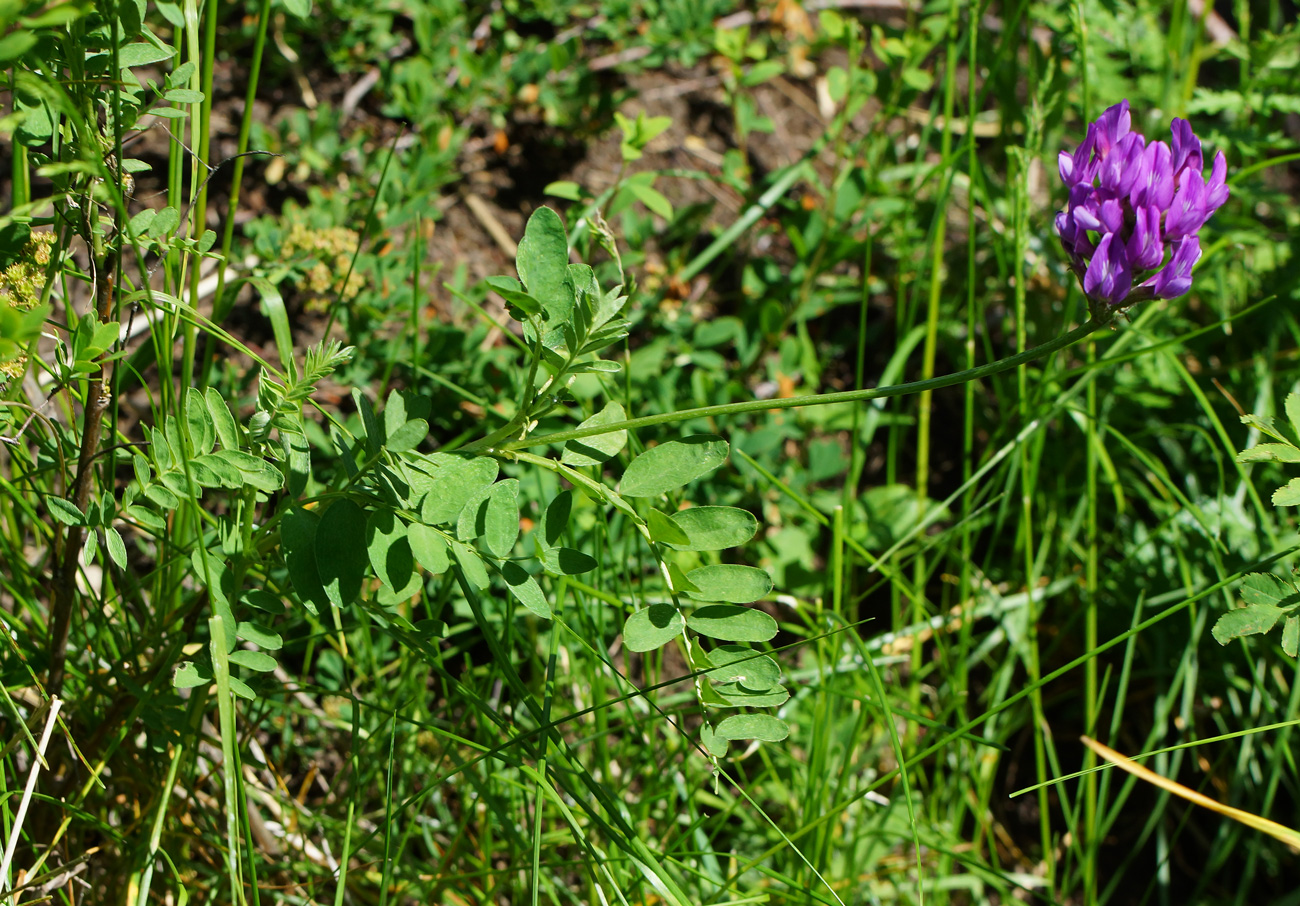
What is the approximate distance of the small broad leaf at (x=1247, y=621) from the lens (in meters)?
0.98

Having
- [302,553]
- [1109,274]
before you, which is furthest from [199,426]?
[1109,274]

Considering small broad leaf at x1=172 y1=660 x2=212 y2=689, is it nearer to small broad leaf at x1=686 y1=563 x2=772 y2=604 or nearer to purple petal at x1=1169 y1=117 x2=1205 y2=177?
small broad leaf at x1=686 y1=563 x2=772 y2=604

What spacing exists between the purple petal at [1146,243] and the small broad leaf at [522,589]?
2.08 ft

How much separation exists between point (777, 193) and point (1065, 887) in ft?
4.56

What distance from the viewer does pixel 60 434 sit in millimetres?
978

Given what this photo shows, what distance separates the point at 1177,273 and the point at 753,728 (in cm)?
60

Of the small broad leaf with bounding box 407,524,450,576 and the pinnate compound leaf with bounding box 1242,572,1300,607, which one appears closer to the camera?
the small broad leaf with bounding box 407,524,450,576

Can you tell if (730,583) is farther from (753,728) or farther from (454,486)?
(454,486)

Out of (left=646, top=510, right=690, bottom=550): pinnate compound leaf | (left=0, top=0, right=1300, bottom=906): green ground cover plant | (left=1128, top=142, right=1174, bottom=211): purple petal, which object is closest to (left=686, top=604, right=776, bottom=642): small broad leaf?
(left=0, top=0, right=1300, bottom=906): green ground cover plant

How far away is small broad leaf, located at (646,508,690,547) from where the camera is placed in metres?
0.89

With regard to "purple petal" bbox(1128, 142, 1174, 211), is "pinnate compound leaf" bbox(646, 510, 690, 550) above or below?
below

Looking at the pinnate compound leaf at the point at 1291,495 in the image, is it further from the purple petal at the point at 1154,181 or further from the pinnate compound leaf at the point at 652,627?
the pinnate compound leaf at the point at 652,627

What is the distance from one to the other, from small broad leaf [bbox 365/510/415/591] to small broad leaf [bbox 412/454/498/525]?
5cm

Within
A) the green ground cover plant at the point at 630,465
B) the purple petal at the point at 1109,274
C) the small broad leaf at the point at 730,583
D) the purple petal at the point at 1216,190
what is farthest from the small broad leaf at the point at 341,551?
the purple petal at the point at 1216,190
